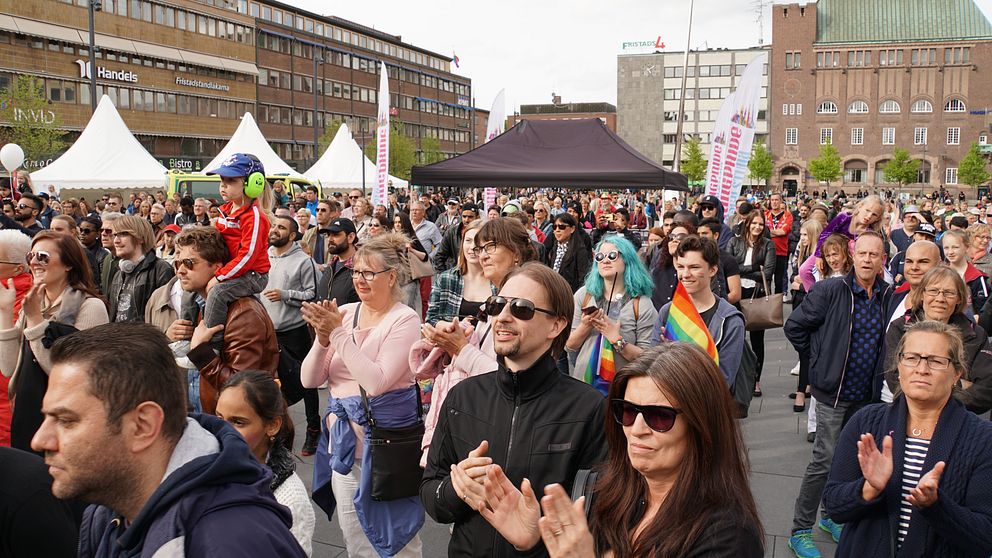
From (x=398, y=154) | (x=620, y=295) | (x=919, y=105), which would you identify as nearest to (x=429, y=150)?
(x=398, y=154)

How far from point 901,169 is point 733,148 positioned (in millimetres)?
75908

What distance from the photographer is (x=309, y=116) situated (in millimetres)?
69625

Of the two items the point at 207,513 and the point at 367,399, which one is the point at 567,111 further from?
the point at 207,513

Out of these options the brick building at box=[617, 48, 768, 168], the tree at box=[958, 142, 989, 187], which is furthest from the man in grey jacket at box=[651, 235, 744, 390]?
the brick building at box=[617, 48, 768, 168]

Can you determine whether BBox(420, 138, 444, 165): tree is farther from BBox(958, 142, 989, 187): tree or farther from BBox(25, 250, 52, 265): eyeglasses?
BBox(25, 250, 52, 265): eyeglasses

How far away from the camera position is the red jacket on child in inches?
182

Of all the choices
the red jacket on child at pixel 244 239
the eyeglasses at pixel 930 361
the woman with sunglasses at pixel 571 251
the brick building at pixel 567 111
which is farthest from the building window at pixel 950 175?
the eyeglasses at pixel 930 361

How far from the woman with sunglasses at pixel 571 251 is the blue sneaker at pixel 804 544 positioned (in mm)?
4443

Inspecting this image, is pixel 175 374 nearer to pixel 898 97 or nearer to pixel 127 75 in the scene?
pixel 127 75

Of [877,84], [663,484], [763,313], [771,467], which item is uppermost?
[877,84]

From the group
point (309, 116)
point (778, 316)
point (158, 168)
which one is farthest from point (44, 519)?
point (309, 116)

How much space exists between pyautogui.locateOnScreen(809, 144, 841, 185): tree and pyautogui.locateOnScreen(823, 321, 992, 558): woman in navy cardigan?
3281 inches

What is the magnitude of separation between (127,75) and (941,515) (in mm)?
55449

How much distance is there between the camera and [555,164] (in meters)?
11.3
